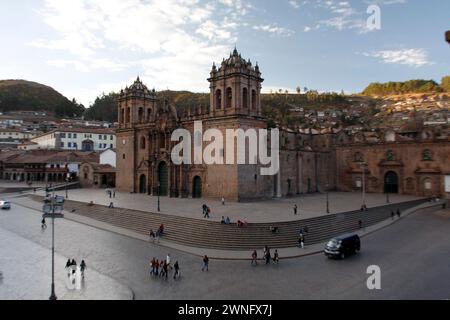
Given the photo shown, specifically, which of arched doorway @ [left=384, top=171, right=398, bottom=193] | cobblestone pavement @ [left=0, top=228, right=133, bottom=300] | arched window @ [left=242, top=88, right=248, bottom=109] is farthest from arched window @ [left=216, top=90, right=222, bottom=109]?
arched doorway @ [left=384, top=171, right=398, bottom=193]

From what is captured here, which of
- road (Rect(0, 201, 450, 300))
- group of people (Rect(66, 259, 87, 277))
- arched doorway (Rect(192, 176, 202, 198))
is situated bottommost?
road (Rect(0, 201, 450, 300))

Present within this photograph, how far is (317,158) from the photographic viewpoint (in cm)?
5759

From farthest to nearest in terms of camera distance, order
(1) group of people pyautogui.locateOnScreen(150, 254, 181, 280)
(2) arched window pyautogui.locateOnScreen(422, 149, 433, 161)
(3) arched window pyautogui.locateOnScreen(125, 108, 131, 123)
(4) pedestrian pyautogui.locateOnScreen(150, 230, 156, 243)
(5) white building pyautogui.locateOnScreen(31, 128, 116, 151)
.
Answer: (5) white building pyautogui.locateOnScreen(31, 128, 116, 151) → (3) arched window pyautogui.locateOnScreen(125, 108, 131, 123) → (2) arched window pyautogui.locateOnScreen(422, 149, 433, 161) → (4) pedestrian pyautogui.locateOnScreen(150, 230, 156, 243) → (1) group of people pyautogui.locateOnScreen(150, 254, 181, 280)

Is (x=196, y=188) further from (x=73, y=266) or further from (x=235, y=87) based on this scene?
(x=73, y=266)

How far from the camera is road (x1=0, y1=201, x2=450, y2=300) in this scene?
657 inches

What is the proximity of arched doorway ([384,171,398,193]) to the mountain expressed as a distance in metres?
149

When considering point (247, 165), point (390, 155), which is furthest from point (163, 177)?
point (390, 155)

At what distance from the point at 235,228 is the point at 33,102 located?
183563 millimetres

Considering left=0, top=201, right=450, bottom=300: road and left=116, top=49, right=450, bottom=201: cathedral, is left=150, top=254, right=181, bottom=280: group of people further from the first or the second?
left=116, top=49, right=450, bottom=201: cathedral

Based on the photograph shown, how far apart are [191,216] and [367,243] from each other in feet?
45.9

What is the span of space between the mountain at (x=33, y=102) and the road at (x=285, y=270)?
152m

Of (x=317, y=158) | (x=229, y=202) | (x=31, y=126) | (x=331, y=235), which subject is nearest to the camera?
(x=331, y=235)

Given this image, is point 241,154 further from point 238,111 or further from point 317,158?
point 317,158
